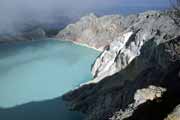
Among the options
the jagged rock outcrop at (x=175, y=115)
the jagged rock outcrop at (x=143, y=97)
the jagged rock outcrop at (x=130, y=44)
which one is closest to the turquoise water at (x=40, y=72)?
the jagged rock outcrop at (x=130, y=44)

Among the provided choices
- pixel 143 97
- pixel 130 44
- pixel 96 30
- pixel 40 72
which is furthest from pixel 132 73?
pixel 96 30

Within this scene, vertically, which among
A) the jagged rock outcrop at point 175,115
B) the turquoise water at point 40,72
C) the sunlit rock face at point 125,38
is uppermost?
the jagged rock outcrop at point 175,115

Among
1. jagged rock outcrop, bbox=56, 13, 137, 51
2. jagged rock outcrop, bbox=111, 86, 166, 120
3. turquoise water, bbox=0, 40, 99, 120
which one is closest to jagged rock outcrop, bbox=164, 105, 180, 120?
jagged rock outcrop, bbox=111, 86, 166, 120

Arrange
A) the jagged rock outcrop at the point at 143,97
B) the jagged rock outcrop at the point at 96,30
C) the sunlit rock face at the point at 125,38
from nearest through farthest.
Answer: the jagged rock outcrop at the point at 143,97 → the sunlit rock face at the point at 125,38 → the jagged rock outcrop at the point at 96,30

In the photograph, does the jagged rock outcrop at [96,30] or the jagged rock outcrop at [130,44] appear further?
the jagged rock outcrop at [96,30]

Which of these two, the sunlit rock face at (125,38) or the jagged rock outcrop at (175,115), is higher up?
the jagged rock outcrop at (175,115)

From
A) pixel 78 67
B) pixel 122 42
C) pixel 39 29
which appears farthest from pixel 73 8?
pixel 122 42

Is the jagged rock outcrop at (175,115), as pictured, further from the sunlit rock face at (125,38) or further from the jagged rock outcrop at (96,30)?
the jagged rock outcrop at (96,30)

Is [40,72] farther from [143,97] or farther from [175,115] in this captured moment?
[175,115]

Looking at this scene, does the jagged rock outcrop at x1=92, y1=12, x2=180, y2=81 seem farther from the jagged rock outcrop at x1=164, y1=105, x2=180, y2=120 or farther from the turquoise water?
the jagged rock outcrop at x1=164, y1=105, x2=180, y2=120

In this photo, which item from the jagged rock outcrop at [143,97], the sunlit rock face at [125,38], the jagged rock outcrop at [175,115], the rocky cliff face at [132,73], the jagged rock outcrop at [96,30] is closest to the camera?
the jagged rock outcrop at [175,115]
